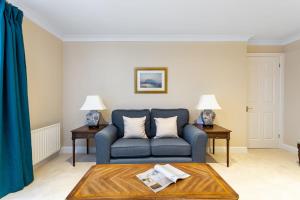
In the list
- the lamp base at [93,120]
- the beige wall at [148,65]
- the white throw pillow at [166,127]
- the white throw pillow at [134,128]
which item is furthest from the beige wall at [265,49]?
the lamp base at [93,120]

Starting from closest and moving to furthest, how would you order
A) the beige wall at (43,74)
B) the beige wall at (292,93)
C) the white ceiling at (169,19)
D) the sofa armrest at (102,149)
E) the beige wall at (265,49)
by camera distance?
the white ceiling at (169,19) < the sofa armrest at (102,149) < the beige wall at (43,74) < the beige wall at (292,93) < the beige wall at (265,49)

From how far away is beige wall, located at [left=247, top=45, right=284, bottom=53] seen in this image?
437cm

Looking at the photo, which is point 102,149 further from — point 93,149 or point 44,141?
point 93,149

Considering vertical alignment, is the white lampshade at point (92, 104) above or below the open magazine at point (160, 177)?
above

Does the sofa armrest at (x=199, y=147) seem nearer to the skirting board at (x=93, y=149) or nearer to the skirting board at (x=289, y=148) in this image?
the skirting board at (x=93, y=149)

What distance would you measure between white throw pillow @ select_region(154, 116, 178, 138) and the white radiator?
185 centimetres

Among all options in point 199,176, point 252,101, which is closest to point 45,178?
point 199,176

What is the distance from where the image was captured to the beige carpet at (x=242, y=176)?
2.36 metres

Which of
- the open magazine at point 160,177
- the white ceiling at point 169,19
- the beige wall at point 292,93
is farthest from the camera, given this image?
the beige wall at point 292,93

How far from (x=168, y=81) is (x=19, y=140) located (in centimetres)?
278

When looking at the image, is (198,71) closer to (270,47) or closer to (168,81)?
(168,81)

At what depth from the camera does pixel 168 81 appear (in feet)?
13.3

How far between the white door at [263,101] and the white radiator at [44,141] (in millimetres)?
4103

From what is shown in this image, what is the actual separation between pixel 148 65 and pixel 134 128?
56.8 inches
